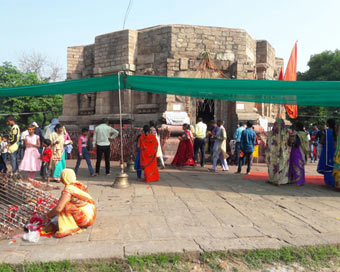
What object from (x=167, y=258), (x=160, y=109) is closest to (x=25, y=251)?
(x=167, y=258)

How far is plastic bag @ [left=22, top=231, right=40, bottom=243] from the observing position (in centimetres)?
283

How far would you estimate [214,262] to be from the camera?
8.26 feet

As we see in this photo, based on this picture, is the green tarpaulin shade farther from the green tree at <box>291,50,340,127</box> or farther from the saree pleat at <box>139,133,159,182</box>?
the green tree at <box>291,50,340,127</box>

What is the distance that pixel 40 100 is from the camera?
24.7 meters

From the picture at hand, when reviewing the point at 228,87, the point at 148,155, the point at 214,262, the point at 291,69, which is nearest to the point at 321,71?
the point at 291,69

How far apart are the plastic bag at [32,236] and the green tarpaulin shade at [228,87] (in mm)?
3568

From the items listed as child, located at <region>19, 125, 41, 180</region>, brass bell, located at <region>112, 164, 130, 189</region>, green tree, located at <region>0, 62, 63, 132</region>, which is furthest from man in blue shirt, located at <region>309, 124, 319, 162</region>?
green tree, located at <region>0, 62, 63, 132</region>

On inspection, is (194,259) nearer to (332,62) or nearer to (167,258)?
(167,258)

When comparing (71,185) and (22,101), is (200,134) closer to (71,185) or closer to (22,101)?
(71,185)

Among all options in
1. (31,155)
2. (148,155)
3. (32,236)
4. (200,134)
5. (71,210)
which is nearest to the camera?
(32,236)

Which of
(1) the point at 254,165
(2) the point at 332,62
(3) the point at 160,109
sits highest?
(2) the point at 332,62

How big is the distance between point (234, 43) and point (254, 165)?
18.1 ft

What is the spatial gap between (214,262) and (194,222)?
950 mm

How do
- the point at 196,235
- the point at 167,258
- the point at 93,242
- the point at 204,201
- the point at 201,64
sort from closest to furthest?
the point at 167,258 → the point at 93,242 → the point at 196,235 → the point at 204,201 → the point at 201,64
